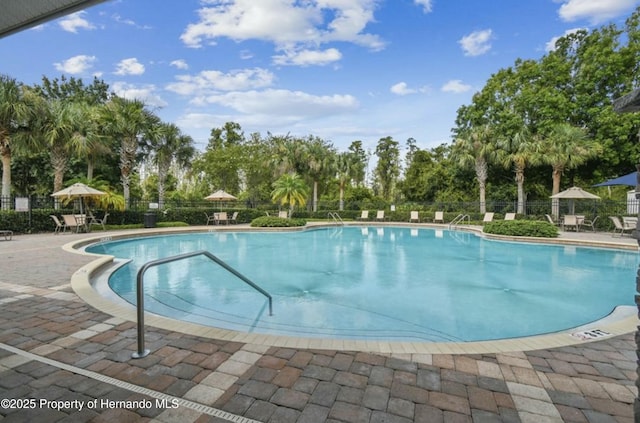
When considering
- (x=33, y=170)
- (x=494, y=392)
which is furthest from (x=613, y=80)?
(x=33, y=170)

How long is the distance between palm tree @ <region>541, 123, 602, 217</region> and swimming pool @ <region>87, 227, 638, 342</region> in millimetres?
9325

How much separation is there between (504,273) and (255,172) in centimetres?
2398

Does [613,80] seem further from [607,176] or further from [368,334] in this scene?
[368,334]

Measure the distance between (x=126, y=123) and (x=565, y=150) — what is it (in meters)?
24.6

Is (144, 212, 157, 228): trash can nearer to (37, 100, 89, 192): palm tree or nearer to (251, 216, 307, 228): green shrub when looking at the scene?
(37, 100, 89, 192): palm tree

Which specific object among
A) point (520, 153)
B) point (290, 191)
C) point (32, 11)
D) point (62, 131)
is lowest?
point (290, 191)

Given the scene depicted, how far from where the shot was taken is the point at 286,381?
254 centimetres

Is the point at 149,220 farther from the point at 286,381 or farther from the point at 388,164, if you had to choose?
the point at 388,164

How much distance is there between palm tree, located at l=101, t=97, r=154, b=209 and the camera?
60.4ft

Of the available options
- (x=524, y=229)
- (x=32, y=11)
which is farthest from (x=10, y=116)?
(x=524, y=229)

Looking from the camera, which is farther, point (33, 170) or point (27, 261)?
point (33, 170)

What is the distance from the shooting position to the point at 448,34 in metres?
15.4

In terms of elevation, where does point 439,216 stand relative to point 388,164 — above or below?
below

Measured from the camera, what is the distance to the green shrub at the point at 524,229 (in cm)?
1315
